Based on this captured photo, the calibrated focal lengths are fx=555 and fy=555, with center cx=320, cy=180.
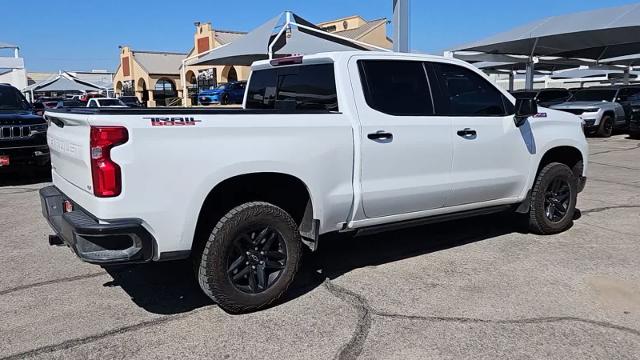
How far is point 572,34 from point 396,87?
20.4 meters

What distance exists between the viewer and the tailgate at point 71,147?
3.54 metres

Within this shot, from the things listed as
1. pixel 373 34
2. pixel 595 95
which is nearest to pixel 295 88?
pixel 595 95

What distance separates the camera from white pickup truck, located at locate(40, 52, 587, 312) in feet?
11.4

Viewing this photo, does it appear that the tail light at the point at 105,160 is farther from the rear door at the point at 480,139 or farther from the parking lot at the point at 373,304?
the rear door at the point at 480,139

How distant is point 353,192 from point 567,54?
101 ft

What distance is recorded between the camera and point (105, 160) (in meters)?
3.40

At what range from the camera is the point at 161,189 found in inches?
138

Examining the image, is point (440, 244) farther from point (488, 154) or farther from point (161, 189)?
point (161, 189)

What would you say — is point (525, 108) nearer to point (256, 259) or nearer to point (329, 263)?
point (329, 263)

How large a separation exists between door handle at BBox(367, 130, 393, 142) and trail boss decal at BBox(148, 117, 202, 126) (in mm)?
1442

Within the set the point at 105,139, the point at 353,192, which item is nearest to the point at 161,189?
the point at 105,139

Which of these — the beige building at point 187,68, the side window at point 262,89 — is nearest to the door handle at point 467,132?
the side window at point 262,89

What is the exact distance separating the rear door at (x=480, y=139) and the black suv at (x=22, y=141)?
726 centimetres

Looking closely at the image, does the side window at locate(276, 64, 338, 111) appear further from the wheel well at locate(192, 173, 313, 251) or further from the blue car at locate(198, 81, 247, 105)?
the blue car at locate(198, 81, 247, 105)
